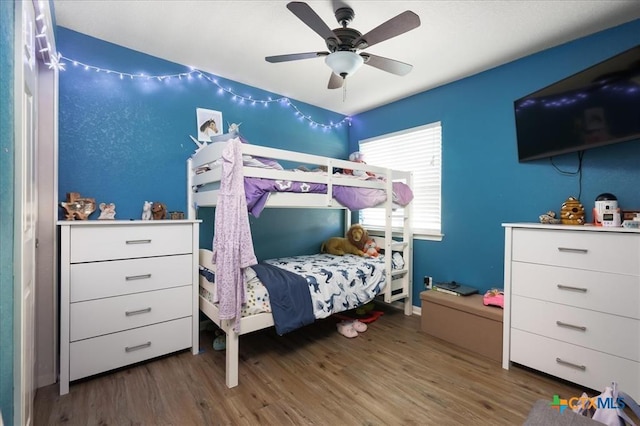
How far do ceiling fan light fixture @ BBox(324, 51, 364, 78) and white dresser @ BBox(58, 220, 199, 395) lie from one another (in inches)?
61.6

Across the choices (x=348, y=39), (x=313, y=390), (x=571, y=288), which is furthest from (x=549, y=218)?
(x=313, y=390)

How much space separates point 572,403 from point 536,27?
231 cm

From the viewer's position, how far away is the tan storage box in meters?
2.19

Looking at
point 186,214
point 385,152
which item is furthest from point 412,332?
point 186,214

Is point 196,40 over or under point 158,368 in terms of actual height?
over

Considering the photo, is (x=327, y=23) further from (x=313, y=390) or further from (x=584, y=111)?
(x=313, y=390)

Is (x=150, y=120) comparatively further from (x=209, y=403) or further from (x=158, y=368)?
(x=209, y=403)

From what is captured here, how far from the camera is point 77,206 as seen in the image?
203cm

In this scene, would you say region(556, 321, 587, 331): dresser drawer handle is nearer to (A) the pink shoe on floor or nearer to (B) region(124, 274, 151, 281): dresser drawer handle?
(A) the pink shoe on floor

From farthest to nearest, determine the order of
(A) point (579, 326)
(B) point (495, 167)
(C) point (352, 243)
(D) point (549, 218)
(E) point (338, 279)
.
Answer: (C) point (352, 243), (B) point (495, 167), (E) point (338, 279), (D) point (549, 218), (A) point (579, 326)

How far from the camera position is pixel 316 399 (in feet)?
5.65

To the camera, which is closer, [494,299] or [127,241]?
[127,241]

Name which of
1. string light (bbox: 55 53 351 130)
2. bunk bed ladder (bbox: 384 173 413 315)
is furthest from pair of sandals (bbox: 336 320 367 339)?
string light (bbox: 55 53 351 130)

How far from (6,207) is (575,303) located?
9.34ft
